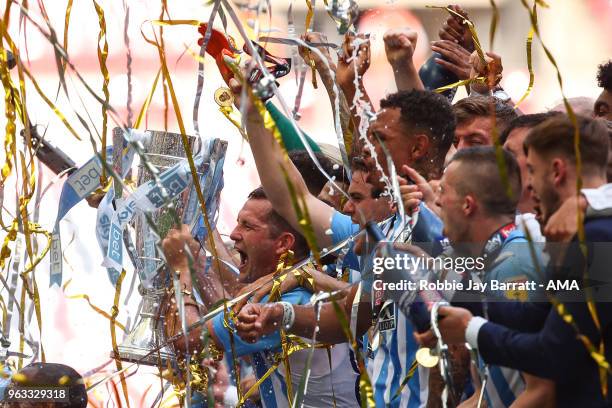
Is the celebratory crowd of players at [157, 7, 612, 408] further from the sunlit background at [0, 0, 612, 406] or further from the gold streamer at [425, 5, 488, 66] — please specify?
the sunlit background at [0, 0, 612, 406]

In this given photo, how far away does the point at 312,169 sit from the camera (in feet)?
13.6

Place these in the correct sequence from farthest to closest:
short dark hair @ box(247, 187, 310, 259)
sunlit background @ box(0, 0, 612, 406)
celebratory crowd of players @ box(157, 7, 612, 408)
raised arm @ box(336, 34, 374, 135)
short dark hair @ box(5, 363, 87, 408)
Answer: sunlit background @ box(0, 0, 612, 406), short dark hair @ box(247, 187, 310, 259), raised arm @ box(336, 34, 374, 135), short dark hair @ box(5, 363, 87, 408), celebratory crowd of players @ box(157, 7, 612, 408)

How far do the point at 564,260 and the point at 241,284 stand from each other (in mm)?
1542

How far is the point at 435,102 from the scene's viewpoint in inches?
138

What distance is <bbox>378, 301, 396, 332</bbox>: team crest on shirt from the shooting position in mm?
3244

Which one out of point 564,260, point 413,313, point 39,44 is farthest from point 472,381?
point 39,44

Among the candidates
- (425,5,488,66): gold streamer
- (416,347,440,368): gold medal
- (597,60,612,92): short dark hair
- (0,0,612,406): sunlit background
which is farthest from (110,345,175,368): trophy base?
(0,0,612,406): sunlit background

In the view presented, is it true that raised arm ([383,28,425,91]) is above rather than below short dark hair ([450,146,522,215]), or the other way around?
above

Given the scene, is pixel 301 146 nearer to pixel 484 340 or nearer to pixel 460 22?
pixel 460 22

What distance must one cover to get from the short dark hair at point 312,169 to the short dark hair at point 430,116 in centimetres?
62

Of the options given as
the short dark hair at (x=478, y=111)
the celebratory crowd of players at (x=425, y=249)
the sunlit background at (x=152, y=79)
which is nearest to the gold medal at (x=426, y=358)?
the celebratory crowd of players at (x=425, y=249)

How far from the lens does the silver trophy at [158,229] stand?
367 centimetres

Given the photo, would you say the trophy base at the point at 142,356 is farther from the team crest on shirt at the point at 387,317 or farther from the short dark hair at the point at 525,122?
the short dark hair at the point at 525,122

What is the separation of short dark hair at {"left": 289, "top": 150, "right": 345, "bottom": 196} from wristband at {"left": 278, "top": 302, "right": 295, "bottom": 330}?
0.71 meters
